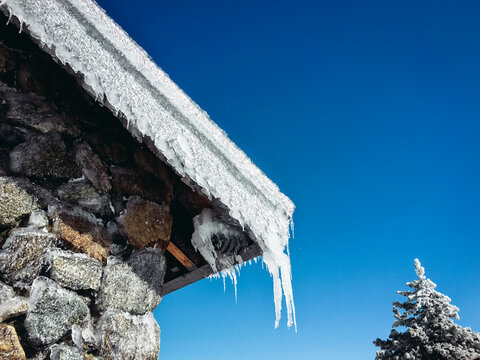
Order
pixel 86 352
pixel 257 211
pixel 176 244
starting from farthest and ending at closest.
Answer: pixel 176 244
pixel 257 211
pixel 86 352

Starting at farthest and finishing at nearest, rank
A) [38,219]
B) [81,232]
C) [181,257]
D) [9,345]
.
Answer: [181,257] → [81,232] → [38,219] → [9,345]

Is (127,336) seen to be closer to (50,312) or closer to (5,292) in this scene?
(50,312)

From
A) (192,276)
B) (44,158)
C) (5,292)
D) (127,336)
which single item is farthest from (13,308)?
(192,276)

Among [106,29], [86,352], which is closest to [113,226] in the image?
[86,352]

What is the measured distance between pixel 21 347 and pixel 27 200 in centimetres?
47

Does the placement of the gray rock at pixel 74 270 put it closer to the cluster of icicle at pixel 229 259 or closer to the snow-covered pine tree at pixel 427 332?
the cluster of icicle at pixel 229 259

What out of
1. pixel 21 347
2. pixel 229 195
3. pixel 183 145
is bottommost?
pixel 21 347

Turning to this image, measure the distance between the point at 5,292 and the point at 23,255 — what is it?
0.12 meters

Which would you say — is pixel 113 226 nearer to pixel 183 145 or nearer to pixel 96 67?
pixel 183 145

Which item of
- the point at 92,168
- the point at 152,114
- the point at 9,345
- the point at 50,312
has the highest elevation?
the point at 152,114

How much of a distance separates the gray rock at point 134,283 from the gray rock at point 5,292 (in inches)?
11.3

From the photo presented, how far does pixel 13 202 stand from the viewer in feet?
3.70

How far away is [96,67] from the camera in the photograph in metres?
1.23

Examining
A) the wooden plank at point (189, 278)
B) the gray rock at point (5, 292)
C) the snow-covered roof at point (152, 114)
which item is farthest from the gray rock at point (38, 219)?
the wooden plank at point (189, 278)
